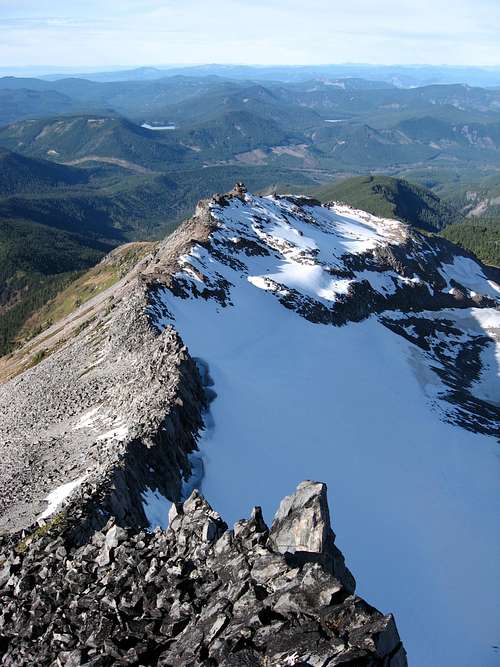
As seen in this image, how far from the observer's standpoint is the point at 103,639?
20.8 meters

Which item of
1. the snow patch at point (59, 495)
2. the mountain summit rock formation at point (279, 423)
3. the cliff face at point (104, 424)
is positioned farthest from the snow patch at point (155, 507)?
the snow patch at point (59, 495)

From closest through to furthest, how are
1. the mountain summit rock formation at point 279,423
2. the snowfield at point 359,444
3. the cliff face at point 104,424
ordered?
1. the cliff face at point 104,424
2. the mountain summit rock formation at point 279,423
3. the snowfield at point 359,444

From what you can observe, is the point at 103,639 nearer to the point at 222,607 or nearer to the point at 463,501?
the point at 222,607

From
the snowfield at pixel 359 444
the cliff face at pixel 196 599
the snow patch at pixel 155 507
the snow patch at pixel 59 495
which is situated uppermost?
the cliff face at pixel 196 599

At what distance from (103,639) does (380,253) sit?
122450 millimetres

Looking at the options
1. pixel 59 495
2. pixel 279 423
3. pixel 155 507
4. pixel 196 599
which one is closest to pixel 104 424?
pixel 59 495

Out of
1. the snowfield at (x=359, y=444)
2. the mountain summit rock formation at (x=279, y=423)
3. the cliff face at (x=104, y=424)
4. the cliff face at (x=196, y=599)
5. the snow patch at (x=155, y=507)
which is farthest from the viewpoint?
the snowfield at (x=359, y=444)

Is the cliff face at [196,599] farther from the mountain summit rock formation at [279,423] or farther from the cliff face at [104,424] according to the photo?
the cliff face at [104,424]

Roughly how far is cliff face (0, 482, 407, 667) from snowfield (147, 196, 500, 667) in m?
17.9

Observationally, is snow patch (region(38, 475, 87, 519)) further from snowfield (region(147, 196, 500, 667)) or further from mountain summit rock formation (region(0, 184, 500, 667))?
snowfield (region(147, 196, 500, 667))

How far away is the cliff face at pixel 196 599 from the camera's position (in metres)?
17.8

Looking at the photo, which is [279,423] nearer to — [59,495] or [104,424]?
[104,424]

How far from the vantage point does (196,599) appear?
22000 mm

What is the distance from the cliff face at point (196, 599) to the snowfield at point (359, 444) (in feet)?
58.8
